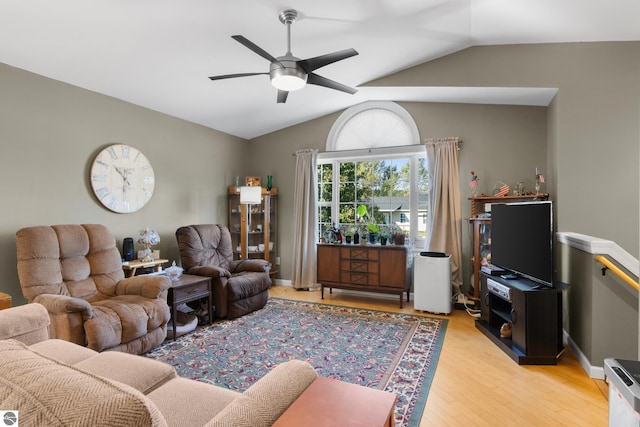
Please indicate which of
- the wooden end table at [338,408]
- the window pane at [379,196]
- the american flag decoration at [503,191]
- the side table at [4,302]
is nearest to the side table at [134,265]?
the side table at [4,302]

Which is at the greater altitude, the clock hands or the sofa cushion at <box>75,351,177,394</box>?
the clock hands

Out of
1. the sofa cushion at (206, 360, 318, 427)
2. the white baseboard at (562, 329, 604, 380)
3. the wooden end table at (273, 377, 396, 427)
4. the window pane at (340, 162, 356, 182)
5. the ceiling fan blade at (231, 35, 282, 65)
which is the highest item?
the ceiling fan blade at (231, 35, 282, 65)

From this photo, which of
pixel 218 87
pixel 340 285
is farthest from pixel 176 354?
pixel 218 87

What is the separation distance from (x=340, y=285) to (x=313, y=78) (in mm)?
2988

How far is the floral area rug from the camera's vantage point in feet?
8.43

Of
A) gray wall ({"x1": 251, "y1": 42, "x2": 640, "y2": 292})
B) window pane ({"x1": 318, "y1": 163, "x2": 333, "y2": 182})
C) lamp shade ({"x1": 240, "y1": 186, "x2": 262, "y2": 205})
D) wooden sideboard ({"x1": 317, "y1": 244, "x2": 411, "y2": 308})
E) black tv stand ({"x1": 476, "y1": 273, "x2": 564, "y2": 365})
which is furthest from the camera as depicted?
window pane ({"x1": 318, "y1": 163, "x2": 333, "y2": 182})

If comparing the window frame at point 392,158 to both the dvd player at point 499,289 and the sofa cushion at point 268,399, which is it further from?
the sofa cushion at point 268,399

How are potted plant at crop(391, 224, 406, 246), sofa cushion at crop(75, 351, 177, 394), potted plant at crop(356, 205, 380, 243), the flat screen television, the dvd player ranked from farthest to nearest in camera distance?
potted plant at crop(356, 205, 380, 243) < potted plant at crop(391, 224, 406, 246) < the dvd player < the flat screen television < sofa cushion at crop(75, 351, 177, 394)

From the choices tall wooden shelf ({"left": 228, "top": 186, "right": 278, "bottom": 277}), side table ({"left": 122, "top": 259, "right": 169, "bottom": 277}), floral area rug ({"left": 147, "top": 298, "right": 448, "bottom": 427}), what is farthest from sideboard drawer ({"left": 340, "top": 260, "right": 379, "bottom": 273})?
side table ({"left": 122, "top": 259, "right": 169, "bottom": 277})

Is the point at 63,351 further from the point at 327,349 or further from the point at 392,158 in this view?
the point at 392,158

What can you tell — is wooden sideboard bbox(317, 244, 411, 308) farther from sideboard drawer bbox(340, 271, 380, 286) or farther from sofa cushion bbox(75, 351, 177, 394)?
sofa cushion bbox(75, 351, 177, 394)

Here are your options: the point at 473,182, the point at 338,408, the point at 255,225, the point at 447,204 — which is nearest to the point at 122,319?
the point at 338,408

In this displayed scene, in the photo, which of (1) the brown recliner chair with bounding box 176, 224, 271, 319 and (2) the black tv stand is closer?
(2) the black tv stand

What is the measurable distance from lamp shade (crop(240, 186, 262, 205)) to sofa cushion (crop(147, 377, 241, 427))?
3667 millimetres
